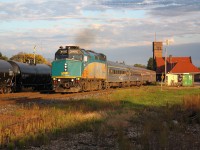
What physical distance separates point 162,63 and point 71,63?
3182 inches

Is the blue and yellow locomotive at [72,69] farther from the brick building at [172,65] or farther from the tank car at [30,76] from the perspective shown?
the brick building at [172,65]

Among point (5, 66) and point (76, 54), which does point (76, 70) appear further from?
point (5, 66)

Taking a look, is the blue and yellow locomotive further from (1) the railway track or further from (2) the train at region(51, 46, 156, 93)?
(1) the railway track

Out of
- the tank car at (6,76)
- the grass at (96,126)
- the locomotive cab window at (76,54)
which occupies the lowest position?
the grass at (96,126)

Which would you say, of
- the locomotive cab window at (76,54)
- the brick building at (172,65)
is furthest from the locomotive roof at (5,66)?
the brick building at (172,65)

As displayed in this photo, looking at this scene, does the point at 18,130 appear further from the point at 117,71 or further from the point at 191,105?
the point at 117,71

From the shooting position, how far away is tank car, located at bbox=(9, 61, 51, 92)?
34.2 metres

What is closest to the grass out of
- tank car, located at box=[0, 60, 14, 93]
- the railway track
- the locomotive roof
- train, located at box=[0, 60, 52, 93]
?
the railway track

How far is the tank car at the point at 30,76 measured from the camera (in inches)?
1346

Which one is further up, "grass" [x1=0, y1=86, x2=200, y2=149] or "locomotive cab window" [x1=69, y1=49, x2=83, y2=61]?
"locomotive cab window" [x1=69, y1=49, x2=83, y2=61]

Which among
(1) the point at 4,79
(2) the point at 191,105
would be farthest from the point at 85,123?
(1) the point at 4,79

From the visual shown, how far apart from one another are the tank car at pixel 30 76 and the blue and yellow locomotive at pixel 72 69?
5.39 metres

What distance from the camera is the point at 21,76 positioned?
34438 mm

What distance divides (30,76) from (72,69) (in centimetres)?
815
